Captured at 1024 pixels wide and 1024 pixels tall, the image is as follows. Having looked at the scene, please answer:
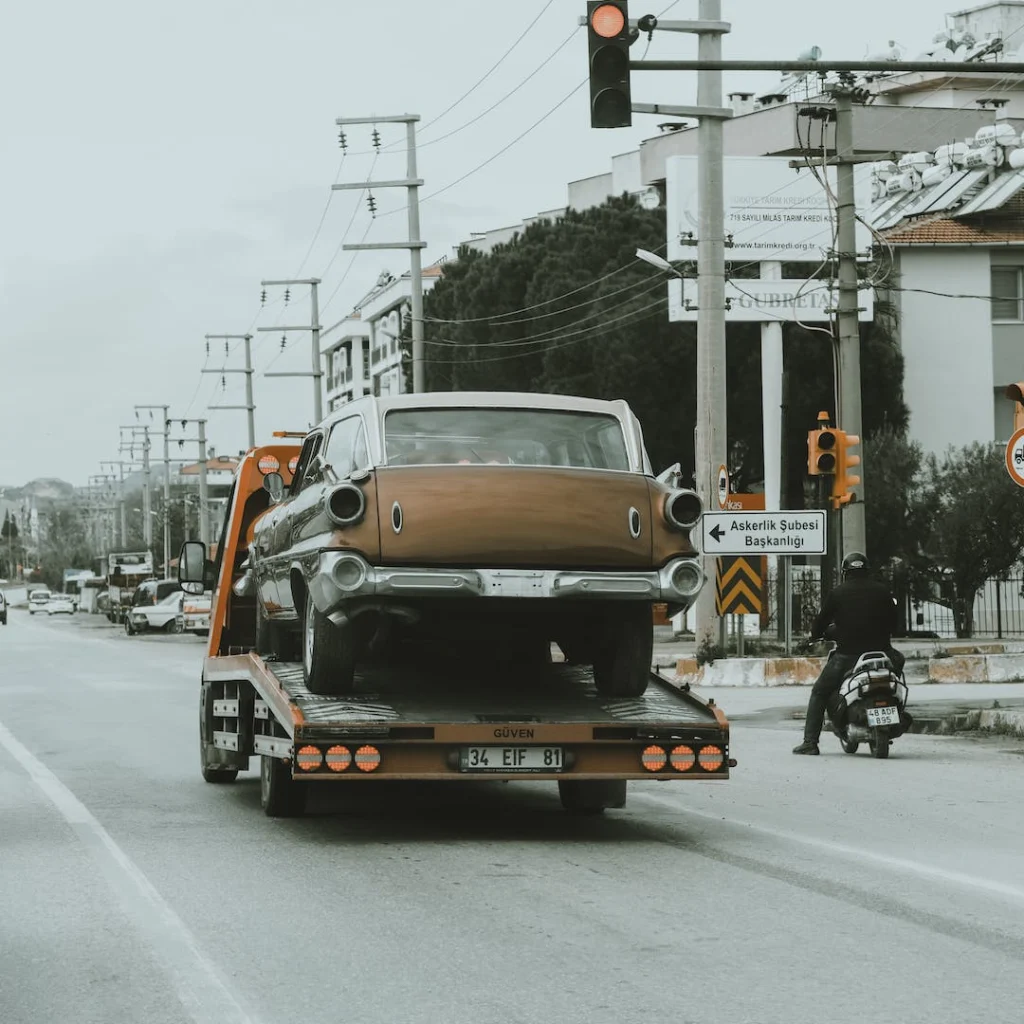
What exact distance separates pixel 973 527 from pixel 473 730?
32.5m

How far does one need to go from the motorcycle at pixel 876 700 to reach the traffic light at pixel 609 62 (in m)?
5.18

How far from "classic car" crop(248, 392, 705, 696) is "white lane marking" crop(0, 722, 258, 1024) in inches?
65.1

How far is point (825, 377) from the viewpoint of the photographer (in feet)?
174

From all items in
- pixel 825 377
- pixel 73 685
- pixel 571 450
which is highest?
pixel 825 377

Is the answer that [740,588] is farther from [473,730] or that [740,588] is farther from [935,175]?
[935,175]

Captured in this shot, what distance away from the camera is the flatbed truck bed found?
10734 millimetres

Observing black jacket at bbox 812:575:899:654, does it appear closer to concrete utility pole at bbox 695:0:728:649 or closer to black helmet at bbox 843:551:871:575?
black helmet at bbox 843:551:871:575

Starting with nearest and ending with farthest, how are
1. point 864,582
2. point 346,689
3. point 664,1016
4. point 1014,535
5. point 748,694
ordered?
1. point 664,1016
2. point 346,689
3. point 864,582
4. point 748,694
5. point 1014,535

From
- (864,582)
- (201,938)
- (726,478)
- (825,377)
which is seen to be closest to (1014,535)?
(825,377)

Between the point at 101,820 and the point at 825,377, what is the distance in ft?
139

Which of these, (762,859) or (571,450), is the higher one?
(571,450)

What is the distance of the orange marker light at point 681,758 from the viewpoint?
11117 mm

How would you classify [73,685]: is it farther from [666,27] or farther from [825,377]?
[825,377]

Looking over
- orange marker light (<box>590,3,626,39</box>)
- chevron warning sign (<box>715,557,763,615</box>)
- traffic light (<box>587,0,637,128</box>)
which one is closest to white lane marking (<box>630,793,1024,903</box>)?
traffic light (<box>587,0,637,128</box>)
